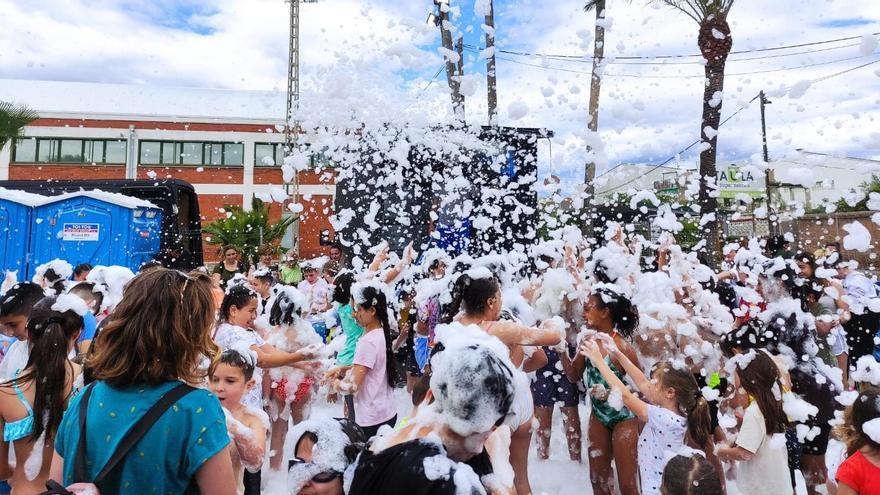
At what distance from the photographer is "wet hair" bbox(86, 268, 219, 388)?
1.57 metres

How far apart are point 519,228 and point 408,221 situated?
208 cm

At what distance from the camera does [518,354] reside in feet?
10.1

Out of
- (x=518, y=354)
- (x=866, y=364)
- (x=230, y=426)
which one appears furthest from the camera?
(x=866, y=364)

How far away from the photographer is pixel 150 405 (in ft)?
5.02

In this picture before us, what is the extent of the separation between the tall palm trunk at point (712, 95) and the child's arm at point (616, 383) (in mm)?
6523

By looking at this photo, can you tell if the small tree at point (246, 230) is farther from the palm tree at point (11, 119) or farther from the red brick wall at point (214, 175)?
the palm tree at point (11, 119)

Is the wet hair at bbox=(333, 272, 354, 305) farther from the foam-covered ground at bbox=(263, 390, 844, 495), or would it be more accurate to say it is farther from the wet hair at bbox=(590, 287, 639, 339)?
the wet hair at bbox=(590, 287, 639, 339)

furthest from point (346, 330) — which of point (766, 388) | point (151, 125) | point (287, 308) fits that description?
point (151, 125)

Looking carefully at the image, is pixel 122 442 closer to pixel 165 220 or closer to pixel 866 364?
pixel 866 364

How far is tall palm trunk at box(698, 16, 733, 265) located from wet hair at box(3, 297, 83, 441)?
8558 mm

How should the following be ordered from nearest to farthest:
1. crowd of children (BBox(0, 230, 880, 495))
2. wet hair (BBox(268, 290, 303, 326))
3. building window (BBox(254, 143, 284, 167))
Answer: crowd of children (BBox(0, 230, 880, 495)) < wet hair (BBox(268, 290, 303, 326)) < building window (BBox(254, 143, 284, 167))

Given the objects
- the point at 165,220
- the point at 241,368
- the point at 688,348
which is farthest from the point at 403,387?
the point at 165,220

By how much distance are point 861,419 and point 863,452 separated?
0.39ft

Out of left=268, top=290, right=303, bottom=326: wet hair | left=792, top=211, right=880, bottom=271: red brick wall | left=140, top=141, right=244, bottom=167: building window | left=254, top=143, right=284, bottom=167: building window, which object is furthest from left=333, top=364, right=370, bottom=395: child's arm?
left=140, top=141, right=244, bottom=167: building window
